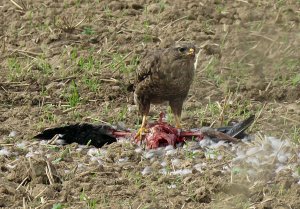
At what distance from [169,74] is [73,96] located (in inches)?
53.1

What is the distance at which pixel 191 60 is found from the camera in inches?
340

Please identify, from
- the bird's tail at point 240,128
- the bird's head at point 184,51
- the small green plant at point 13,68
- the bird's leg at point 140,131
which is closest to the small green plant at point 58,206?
the bird's leg at point 140,131

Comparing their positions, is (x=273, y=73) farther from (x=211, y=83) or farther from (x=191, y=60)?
(x=191, y=60)

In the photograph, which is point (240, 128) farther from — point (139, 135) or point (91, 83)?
point (91, 83)

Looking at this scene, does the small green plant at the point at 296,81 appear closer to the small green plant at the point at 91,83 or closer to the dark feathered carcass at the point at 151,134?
the dark feathered carcass at the point at 151,134

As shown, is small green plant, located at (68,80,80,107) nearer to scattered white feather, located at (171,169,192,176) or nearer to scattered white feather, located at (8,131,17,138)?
scattered white feather, located at (8,131,17,138)

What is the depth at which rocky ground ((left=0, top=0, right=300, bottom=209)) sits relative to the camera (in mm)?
7105

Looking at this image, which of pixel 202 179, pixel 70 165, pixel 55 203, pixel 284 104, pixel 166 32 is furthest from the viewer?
pixel 166 32

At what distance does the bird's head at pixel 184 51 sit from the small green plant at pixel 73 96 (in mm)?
1362

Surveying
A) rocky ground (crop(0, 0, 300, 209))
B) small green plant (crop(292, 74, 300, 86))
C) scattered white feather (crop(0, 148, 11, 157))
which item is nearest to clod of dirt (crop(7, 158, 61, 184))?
rocky ground (crop(0, 0, 300, 209))

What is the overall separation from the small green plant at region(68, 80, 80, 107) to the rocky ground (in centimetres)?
1

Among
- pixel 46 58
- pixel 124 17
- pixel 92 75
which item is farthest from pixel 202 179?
pixel 124 17

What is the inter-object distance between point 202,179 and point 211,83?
9.08ft

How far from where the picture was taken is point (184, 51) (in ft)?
28.2
